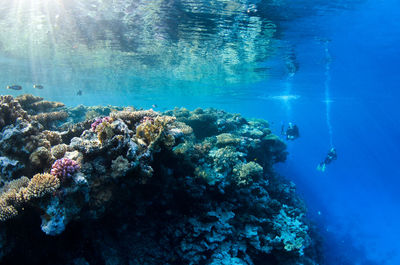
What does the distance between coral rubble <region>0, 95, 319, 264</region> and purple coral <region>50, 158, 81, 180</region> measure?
0.01 m

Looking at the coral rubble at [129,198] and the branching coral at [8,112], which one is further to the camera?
the branching coral at [8,112]

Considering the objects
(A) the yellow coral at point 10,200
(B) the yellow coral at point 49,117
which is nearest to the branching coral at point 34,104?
(B) the yellow coral at point 49,117

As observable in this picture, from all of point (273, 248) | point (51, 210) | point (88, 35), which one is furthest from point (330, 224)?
point (88, 35)

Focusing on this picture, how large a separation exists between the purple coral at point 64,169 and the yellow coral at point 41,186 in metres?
0.12

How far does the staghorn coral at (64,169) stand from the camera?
3.35m

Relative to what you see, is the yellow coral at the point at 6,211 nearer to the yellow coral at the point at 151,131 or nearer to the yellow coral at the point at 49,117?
the yellow coral at the point at 151,131

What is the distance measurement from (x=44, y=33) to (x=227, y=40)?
15020mm

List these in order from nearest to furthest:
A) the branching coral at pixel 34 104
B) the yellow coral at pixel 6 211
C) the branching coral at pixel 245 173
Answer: the yellow coral at pixel 6 211
the branching coral at pixel 245 173
the branching coral at pixel 34 104

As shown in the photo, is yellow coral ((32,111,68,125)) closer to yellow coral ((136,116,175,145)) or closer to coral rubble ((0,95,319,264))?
coral rubble ((0,95,319,264))

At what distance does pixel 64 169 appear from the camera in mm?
3369

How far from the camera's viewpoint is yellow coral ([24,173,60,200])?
309cm

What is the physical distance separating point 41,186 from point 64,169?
38 cm

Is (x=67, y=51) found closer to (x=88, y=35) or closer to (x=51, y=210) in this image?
(x=88, y=35)

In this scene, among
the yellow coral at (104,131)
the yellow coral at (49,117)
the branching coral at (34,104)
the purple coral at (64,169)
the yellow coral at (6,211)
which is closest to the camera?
the yellow coral at (6,211)
